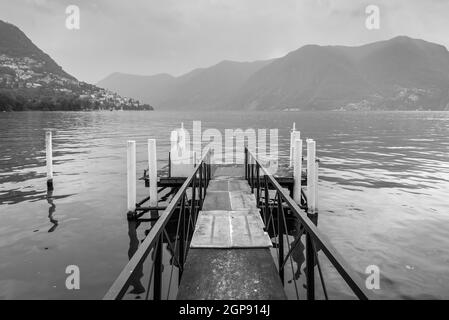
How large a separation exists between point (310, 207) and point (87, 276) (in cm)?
829

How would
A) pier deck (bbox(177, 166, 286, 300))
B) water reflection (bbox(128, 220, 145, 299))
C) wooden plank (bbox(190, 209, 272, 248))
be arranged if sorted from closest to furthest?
pier deck (bbox(177, 166, 286, 300)) < wooden plank (bbox(190, 209, 272, 248)) < water reflection (bbox(128, 220, 145, 299))

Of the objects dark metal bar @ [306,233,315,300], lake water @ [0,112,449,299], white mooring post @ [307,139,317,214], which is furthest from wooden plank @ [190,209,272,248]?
white mooring post @ [307,139,317,214]

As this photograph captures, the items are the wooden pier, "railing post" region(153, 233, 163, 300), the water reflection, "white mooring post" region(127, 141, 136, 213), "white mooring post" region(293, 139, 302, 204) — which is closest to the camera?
the wooden pier

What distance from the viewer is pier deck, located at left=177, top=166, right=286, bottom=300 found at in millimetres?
5148

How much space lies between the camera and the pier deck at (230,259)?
5148mm

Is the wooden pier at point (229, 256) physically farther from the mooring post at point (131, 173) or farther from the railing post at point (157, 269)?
the mooring post at point (131, 173)

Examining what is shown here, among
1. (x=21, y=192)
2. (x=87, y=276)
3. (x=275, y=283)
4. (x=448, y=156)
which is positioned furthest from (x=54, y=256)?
(x=448, y=156)

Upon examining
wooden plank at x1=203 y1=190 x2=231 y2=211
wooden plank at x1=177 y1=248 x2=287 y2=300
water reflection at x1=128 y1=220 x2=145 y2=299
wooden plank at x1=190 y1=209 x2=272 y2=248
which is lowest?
water reflection at x1=128 y1=220 x2=145 y2=299

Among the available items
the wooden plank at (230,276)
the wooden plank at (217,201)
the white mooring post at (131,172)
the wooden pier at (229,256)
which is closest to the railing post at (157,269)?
the wooden pier at (229,256)

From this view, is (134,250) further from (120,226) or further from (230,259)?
(230,259)

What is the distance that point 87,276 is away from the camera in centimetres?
878

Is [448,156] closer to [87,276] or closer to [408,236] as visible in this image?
[408,236]

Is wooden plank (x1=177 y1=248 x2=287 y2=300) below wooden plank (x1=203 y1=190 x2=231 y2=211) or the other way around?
below

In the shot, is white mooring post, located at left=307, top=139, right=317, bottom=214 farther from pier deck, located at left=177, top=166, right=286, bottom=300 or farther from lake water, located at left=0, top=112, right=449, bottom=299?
pier deck, located at left=177, top=166, right=286, bottom=300
